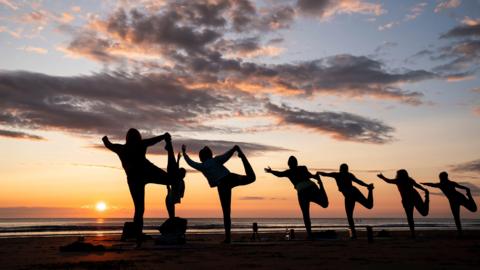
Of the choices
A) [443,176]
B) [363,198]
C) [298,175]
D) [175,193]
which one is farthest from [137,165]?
[443,176]

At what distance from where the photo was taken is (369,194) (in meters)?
17.2

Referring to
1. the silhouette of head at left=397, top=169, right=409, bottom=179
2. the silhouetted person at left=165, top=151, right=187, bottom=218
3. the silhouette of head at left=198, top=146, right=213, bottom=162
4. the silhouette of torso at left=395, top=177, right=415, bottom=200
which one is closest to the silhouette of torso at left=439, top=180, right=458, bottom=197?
the silhouette of torso at left=395, top=177, right=415, bottom=200

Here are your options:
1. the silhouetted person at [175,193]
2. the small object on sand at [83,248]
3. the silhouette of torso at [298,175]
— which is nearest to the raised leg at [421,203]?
the silhouette of torso at [298,175]

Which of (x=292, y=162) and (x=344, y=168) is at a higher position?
(x=292, y=162)

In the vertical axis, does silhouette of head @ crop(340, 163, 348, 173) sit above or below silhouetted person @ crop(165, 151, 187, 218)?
above

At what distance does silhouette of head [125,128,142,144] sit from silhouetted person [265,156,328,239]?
5689 mm

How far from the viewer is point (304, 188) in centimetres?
1603

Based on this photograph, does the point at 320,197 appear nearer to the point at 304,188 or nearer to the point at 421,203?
the point at 304,188

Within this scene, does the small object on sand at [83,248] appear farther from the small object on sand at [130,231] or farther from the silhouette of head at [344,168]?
the silhouette of head at [344,168]

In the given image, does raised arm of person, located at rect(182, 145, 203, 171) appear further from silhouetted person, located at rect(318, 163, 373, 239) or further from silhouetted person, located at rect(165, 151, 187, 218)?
silhouetted person, located at rect(318, 163, 373, 239)

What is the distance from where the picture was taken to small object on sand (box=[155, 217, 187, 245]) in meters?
12.7

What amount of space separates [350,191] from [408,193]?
9.37 ft

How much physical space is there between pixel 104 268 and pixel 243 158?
20.4 feet

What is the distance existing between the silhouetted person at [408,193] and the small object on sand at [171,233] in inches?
354
